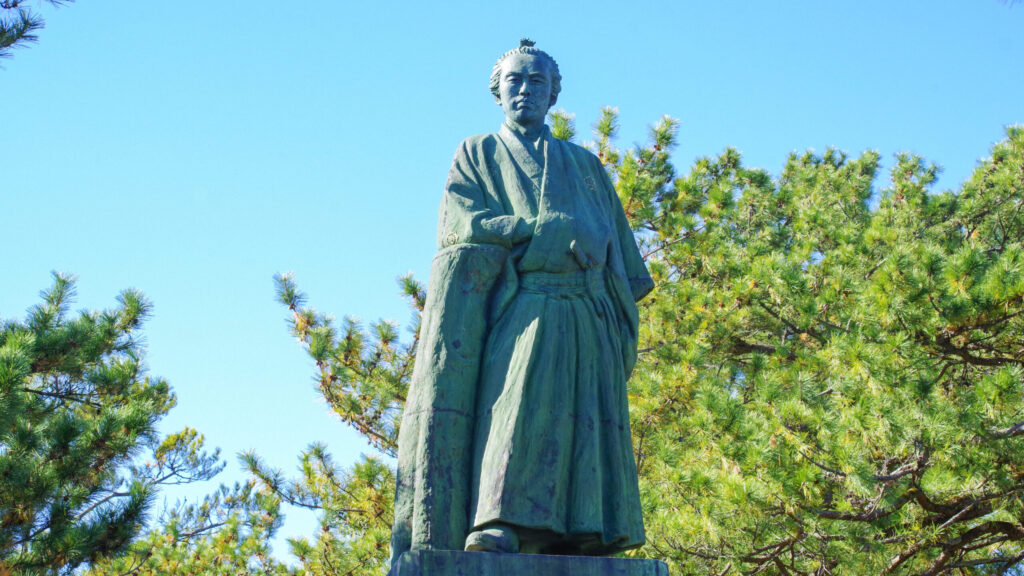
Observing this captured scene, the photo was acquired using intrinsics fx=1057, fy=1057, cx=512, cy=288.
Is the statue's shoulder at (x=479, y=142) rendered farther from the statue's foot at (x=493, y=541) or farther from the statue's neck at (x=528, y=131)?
the statue's foot at (x=493, y=541)

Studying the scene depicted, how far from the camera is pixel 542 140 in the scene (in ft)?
15.7

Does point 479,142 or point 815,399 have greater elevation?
point 815,399

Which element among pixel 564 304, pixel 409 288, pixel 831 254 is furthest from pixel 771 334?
pixel 564 304

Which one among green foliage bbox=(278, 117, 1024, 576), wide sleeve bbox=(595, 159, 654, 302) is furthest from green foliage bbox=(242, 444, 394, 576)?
wide sleeve bbox=(595, 159, 654, 302)

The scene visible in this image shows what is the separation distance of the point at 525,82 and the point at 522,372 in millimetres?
1456

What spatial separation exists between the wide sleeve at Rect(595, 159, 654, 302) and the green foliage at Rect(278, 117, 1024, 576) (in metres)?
3.53

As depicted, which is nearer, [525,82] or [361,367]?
[525,82]

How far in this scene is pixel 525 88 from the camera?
15.8ft

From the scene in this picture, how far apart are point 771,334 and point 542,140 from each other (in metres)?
8.60

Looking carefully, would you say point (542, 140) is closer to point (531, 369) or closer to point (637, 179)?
point (531, 369)

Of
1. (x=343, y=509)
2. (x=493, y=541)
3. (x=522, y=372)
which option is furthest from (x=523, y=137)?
(x=343, y=509)

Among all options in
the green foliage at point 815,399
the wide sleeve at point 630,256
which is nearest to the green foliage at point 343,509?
the green foliage at point 815,399

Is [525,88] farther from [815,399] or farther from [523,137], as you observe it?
[815,399]

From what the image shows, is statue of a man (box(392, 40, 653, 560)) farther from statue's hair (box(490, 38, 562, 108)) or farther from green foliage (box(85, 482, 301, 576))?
green foliage (box(85, 482, 301, 576))
